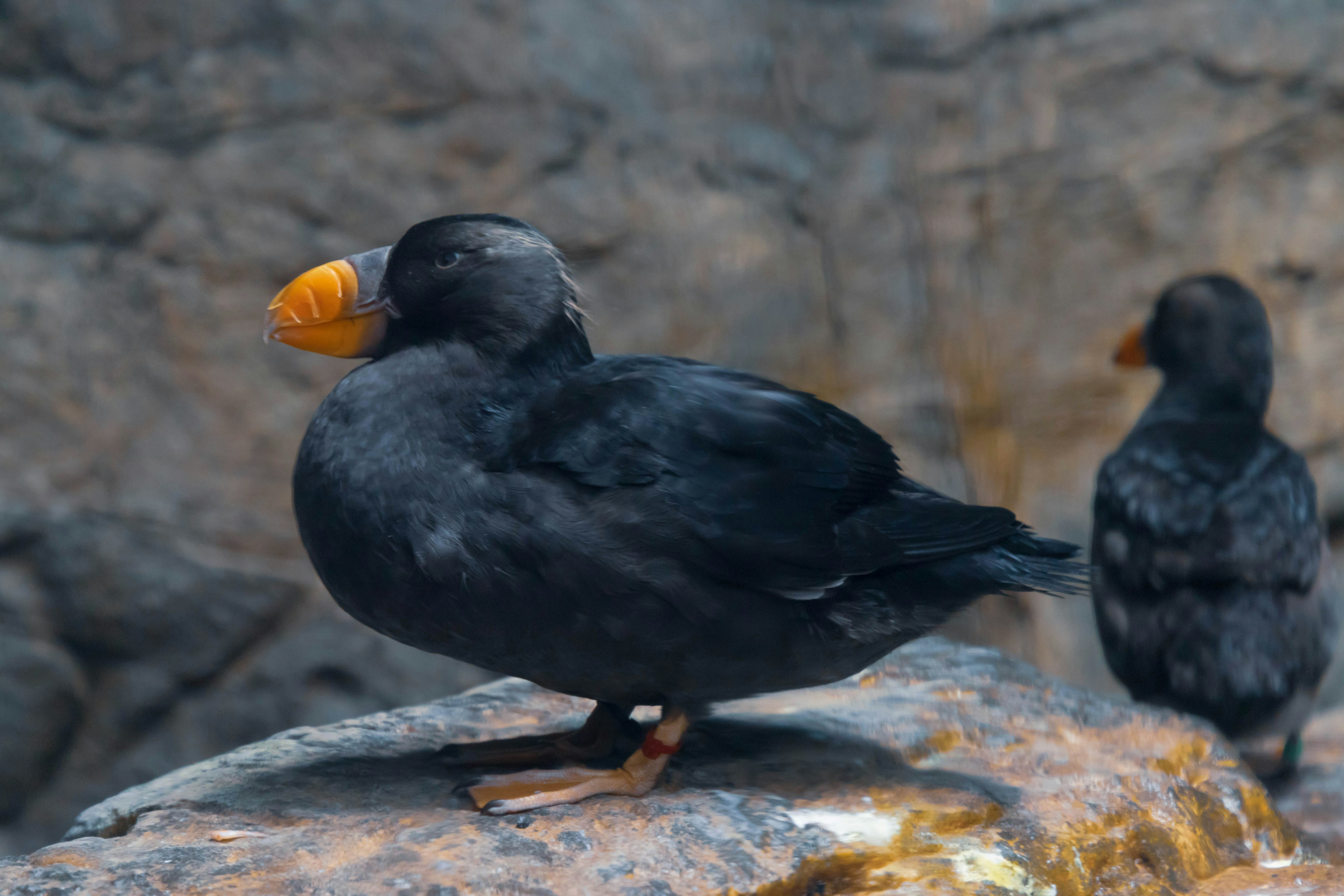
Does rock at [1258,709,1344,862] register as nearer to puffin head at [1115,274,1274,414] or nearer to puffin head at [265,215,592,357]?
puffin head at [1115,274,1274,414]

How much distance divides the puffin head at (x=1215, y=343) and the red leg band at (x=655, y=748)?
7.74ft

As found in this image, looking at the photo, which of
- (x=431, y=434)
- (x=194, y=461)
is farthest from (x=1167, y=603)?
(x=194, y=461)

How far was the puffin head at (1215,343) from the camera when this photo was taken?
3582 millimetres

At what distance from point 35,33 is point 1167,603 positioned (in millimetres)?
3934

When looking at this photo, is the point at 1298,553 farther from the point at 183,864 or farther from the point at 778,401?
the point at 183,864

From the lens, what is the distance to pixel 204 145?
4188mm

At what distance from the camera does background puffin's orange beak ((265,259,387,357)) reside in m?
1.92

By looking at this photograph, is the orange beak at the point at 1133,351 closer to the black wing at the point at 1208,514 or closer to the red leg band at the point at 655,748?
the black wing at the point at 1208,514

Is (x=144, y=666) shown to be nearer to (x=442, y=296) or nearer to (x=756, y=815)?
(x=442, y=296)

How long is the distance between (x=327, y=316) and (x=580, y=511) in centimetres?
53

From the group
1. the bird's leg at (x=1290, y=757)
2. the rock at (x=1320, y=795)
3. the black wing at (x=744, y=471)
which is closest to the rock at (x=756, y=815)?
the black wing at (x=744, y=471)

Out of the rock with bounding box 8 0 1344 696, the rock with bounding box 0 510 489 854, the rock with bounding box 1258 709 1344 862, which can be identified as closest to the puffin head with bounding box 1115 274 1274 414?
the rock with bounding box 8 0 1344 696

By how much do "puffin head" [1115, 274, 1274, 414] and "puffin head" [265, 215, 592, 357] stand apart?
7.79 feet

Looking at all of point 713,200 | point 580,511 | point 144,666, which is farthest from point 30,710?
point 580,511
